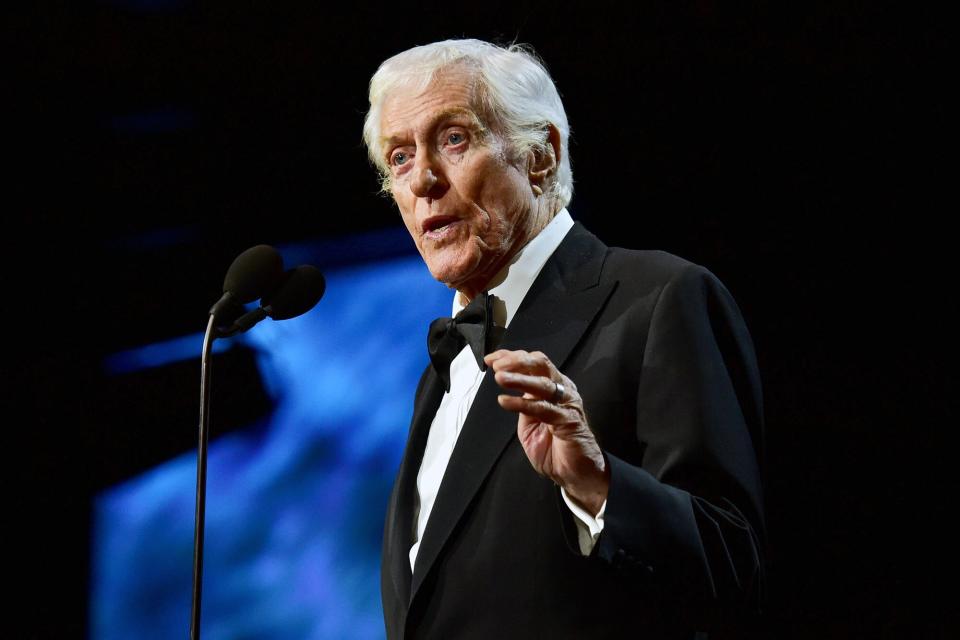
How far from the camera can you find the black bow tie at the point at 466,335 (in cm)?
167

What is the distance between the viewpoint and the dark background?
219 centimetres

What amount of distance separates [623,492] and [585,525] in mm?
82

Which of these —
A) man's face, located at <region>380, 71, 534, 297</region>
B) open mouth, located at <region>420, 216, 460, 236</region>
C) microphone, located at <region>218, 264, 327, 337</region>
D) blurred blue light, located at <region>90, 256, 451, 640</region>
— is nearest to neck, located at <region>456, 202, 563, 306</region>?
man's face, located at <region>380, 71, 534, 297</region>

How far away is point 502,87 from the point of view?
6.05 feet

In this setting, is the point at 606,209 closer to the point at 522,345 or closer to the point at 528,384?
the point at 522,345

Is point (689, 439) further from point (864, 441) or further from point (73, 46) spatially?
point (73, 46)

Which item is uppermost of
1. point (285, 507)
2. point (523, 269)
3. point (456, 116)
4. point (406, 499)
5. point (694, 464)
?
point (456, 116)

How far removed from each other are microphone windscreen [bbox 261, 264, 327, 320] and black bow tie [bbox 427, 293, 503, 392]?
0.82 feet

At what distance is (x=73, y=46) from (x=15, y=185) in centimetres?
43

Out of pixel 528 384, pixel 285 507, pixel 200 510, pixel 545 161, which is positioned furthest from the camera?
pixel 285 507

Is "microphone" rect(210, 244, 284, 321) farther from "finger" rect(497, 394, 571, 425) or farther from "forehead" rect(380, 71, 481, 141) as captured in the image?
"finger" rect(497, 394, 571, 425)

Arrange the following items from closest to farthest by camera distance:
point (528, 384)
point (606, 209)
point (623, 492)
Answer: point (528, 384)
point (623, 492)
point (606, 209)

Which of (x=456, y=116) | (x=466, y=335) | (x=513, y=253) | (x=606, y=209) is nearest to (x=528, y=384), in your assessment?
(x=466, y=335)

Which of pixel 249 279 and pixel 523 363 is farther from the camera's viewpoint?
pixel 249 279
